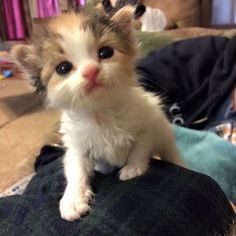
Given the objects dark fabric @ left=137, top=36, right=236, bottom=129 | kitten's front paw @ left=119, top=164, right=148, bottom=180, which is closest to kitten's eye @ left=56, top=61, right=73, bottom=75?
kitten's front paw @ left=119, top=164, right=148, bottom=180

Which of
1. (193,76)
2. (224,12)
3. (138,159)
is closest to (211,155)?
(193,76)

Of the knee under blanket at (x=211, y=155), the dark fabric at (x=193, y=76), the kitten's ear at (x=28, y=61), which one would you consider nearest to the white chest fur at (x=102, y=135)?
the kitten's ear at (x=28, y=61)

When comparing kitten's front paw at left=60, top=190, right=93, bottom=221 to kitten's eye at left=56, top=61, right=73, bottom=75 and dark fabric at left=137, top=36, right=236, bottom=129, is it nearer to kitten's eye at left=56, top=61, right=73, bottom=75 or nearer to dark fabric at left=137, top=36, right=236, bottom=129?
kitten's eye at left=56, top=61, right=73, bottom=75

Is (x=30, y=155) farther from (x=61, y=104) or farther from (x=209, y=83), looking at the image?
(x=209, y=83)

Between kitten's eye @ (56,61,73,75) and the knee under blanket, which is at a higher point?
kitten's eye @ (56,61,73,75)

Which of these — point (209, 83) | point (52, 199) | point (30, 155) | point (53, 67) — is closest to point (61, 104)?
point (53, 67)

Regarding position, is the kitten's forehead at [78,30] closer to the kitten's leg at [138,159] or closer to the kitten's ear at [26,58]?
the kitten's ear at [26,58]

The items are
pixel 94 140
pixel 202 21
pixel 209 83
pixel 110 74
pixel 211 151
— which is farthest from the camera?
pixel 202 21
